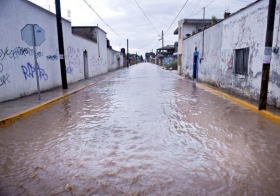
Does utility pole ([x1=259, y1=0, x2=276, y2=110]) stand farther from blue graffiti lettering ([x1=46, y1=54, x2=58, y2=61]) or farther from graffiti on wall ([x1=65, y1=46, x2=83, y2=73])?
graffiti on wall ([x1=65, y1=46, x2=83, y2=73])

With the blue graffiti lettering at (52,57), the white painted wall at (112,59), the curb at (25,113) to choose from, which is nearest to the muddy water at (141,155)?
the curb at (25,113)

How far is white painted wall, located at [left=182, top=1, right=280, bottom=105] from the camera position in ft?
25.4

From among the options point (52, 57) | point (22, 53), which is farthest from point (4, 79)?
point (52, 57)

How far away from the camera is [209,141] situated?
459cm

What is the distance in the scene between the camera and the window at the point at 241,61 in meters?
9.54

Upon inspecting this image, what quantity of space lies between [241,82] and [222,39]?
3.52m

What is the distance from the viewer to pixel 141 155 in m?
3.92

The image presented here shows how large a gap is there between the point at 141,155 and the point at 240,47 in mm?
8205

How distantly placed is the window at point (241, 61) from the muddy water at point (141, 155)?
12.0 ft

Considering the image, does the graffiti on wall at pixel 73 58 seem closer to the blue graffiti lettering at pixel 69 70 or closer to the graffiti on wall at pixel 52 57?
the blue graffiti lettering at pixel 69 70

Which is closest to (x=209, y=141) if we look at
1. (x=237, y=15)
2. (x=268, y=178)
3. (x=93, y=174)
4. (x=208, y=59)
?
(x=268, y=178)

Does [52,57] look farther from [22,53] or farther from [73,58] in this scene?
[73,58]

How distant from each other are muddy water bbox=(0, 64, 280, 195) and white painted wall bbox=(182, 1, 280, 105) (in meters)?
2.23

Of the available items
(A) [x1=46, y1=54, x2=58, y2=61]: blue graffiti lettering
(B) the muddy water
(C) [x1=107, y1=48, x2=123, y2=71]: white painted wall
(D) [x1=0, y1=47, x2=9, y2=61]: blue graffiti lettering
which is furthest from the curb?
(C) [x1=107, y1=48, x2=123, y2=71]: white painted wall
